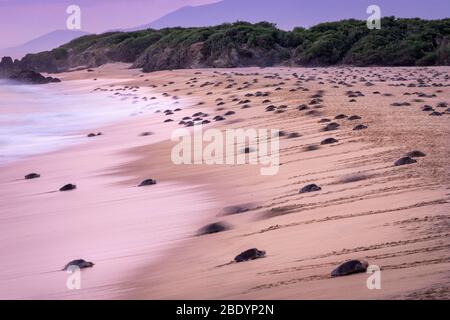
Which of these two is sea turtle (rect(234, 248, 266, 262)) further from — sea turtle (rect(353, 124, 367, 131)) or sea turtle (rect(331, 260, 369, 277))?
sea turtle (rect(353, 124, 367, 131))

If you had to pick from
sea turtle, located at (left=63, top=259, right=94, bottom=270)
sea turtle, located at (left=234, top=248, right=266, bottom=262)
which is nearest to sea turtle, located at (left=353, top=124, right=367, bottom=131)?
sea turtle, located at (left=234, top=248, right=266, bottom=262)

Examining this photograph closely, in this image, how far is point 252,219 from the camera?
6.68 meters

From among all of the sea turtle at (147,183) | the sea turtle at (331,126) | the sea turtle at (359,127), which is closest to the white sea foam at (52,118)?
the sea turtle at (147,183)

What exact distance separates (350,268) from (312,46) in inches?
1709

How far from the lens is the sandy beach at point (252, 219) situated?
479 centimetres

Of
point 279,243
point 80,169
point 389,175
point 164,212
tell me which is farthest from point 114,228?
point 80,169

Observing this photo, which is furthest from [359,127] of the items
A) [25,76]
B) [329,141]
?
[25,76]

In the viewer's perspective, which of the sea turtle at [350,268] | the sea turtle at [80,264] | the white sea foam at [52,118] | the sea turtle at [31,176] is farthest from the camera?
the white sea foam at [52,118]

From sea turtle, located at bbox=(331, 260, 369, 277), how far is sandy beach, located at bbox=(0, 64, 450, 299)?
2.3 inches

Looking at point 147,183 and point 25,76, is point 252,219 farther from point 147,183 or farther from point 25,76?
point 25,76

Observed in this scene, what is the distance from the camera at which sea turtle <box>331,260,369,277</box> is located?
4.53 m

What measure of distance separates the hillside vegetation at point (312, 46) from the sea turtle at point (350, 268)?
116 ft

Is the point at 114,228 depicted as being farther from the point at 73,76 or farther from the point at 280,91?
the point at 73,76

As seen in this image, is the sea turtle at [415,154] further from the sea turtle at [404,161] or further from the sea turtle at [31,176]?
the sea turtle at [31,176]
